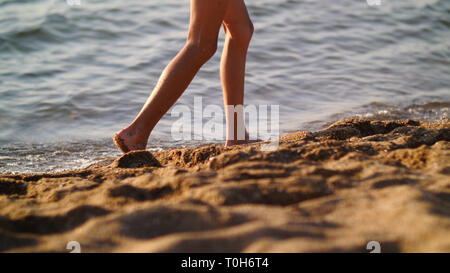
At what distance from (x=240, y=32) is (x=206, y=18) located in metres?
0.42

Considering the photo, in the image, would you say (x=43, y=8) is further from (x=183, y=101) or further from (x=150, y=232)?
(x=150, y=232)

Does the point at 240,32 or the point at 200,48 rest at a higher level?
the point at 240,32

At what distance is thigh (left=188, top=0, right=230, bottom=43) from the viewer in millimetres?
2496

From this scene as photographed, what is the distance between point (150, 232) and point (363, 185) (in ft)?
2.65

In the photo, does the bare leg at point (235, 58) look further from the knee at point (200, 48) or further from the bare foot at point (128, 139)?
the bare foot at point (128, 139)

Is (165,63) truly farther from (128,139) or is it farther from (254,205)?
(254,205)

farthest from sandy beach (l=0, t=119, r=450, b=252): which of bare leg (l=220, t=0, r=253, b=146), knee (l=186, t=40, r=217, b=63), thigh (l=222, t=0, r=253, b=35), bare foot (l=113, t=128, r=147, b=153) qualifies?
thigh (l=222, t=0, r=253, b=35)

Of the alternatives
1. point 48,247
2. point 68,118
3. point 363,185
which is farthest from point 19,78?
point 363,185

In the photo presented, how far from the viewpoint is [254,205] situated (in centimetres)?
166

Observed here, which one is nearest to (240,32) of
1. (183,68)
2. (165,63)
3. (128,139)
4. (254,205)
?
(183,68)

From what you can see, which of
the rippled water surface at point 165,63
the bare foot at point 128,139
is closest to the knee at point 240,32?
the bare foot at point 128,139

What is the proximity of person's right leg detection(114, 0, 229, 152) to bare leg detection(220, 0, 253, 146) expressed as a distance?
0.31 m
